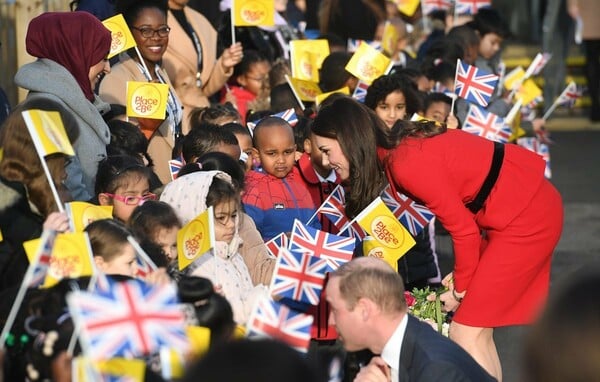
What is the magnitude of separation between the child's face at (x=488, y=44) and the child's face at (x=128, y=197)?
24.7ft

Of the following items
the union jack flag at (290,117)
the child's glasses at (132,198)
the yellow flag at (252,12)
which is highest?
the child's glasses at (132,198)

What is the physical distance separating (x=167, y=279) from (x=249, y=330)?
1.54 feet

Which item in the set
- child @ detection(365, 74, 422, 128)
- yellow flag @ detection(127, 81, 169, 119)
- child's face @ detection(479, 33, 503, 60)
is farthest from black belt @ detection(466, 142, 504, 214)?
child's face @ detection(479, 33, 503, 60)

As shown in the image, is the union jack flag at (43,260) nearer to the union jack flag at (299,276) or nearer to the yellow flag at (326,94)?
the union jack flag at (299,276)

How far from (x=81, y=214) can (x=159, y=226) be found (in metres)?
0.63

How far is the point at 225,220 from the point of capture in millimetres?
5891

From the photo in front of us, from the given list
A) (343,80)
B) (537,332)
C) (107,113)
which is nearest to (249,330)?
(537,332)

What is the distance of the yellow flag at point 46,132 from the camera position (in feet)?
15.9

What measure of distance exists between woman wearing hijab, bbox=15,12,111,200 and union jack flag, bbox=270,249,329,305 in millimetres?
1718

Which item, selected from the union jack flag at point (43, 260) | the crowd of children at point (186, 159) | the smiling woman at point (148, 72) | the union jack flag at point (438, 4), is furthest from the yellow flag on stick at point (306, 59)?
the union jack flag at point (43, 260)

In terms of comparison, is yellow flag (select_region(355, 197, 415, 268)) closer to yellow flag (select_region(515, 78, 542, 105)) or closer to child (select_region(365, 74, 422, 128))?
child (select_region(365, 74, 422, 128))

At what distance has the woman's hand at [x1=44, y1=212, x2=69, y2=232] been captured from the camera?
4769mm

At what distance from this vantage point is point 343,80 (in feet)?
32.4

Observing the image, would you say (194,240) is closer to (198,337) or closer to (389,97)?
(198,337)
